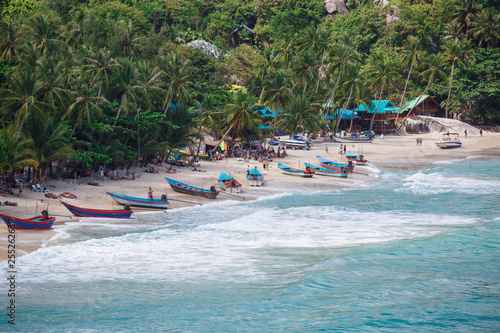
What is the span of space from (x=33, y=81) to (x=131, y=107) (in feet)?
34.4

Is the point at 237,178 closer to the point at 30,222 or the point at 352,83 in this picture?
the point at 30,222

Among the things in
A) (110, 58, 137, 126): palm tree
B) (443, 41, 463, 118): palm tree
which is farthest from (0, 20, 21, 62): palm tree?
(443, 41, 463, 118): palm tree

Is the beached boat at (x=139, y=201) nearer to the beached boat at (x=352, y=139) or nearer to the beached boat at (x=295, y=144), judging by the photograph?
the beached boat at (x=295, y=144)

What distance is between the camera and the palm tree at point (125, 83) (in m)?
39.6

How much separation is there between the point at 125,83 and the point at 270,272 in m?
24.7

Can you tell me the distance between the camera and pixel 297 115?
213 ft

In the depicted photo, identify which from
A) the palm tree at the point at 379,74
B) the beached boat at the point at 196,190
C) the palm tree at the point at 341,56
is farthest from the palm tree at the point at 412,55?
the beached boat at the point at 196,190

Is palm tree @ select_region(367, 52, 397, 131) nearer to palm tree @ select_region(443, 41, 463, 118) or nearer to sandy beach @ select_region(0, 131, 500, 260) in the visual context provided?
sandy beach @ select_region(0, 131, 500, 260)

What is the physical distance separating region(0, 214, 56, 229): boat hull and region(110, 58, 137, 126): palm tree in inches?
598

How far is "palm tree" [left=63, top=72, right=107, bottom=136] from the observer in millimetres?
35656

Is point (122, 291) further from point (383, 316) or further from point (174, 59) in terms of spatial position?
point (174, 59)

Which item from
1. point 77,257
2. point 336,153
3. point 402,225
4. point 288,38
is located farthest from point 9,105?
point 288,38

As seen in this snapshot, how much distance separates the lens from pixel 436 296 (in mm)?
18719

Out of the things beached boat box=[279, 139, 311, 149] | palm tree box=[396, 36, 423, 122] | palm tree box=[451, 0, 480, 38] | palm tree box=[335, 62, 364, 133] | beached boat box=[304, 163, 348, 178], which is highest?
palm tree box=[451, 0, 480, 38]
